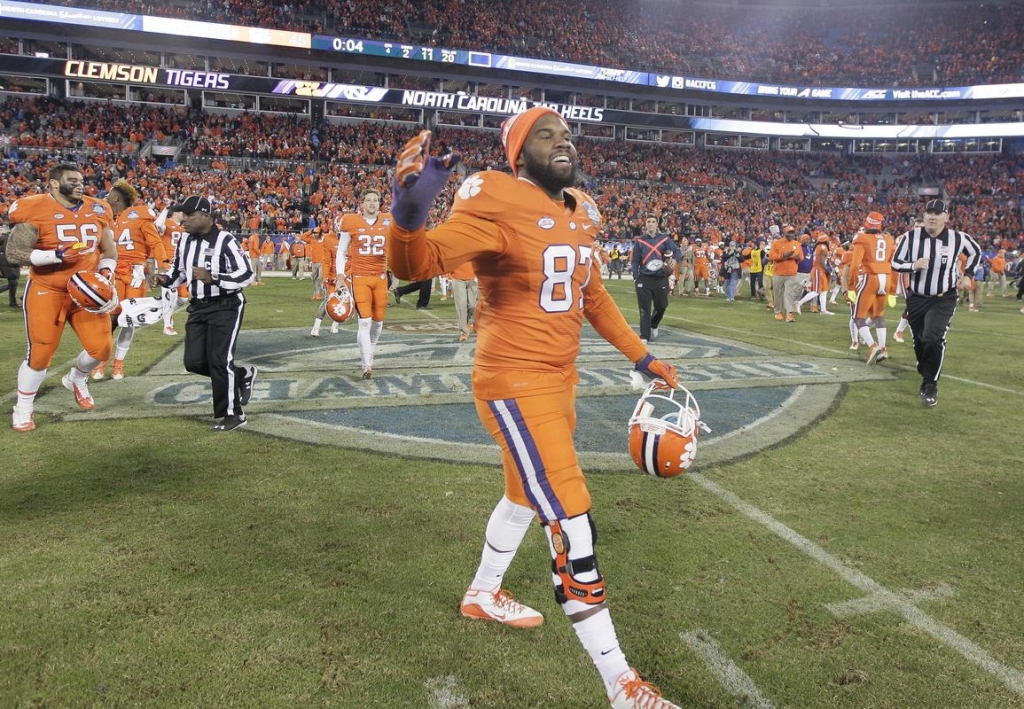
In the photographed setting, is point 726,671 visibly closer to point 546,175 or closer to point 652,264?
point 546,175

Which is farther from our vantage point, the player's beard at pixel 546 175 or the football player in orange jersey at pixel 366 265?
the football player in orange jersey at pixel 366 265

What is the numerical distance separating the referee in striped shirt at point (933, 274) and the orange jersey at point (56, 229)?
8.25 metres

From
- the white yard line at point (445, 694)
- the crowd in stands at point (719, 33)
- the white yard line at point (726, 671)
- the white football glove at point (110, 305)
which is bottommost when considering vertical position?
the white yard line at point (445, 694)

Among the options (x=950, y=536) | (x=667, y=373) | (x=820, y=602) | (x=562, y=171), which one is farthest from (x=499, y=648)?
(x=950, y=536)

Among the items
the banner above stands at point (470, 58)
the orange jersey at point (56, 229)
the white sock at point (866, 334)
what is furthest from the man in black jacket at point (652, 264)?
the banner above stands at point (470, 58)

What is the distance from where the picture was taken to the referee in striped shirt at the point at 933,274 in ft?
23.7

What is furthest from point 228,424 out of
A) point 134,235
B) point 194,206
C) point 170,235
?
point 170,235

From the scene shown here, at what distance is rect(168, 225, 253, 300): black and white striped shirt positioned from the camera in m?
5.75

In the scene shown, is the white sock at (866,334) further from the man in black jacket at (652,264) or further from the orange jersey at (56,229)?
the orange jersey at (56,229)

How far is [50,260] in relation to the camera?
557cm

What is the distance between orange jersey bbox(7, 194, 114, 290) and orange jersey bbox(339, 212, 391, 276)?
9.30 ft

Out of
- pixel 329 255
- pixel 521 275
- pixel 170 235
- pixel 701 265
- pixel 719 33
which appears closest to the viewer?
pixel 521 275

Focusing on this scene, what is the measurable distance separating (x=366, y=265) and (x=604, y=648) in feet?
21.6

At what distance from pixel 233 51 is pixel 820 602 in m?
43.3
